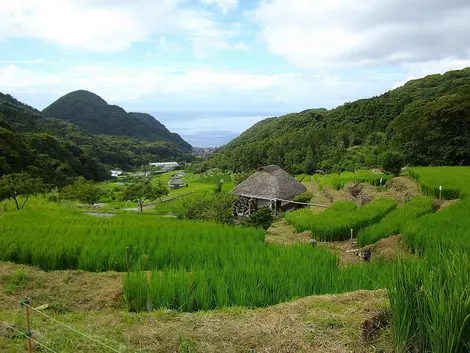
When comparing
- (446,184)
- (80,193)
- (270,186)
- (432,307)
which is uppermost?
(432,307)

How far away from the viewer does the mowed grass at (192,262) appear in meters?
4.40

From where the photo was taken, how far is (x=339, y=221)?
10.3 metres

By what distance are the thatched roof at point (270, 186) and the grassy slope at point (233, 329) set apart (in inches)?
647

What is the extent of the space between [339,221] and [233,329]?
759 cm

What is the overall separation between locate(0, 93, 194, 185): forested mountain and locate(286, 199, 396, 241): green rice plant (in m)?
29.6

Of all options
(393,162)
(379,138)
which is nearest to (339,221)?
(393,162)

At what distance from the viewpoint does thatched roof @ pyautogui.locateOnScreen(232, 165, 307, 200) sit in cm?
2067

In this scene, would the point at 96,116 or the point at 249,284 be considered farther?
the point at 96,116

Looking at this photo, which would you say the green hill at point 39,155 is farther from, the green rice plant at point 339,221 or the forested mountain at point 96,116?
the forested mountain at point 96,116

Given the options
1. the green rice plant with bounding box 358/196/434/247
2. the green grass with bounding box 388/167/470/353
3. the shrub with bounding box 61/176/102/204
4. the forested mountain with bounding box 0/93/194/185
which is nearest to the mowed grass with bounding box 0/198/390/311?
the green grass with bounding box 388/167/470/353

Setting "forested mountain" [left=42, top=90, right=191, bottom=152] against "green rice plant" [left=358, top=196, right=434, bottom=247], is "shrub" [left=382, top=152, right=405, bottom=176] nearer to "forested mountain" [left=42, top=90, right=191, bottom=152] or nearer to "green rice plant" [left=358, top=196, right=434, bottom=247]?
"green rice plant" [left=358, top=196, right=434, bottom=247]

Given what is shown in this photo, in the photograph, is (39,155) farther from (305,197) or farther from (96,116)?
(96,116)

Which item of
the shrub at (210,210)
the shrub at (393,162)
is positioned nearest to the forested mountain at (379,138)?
the shrub at (393,162)

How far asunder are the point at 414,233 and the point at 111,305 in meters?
6.38
